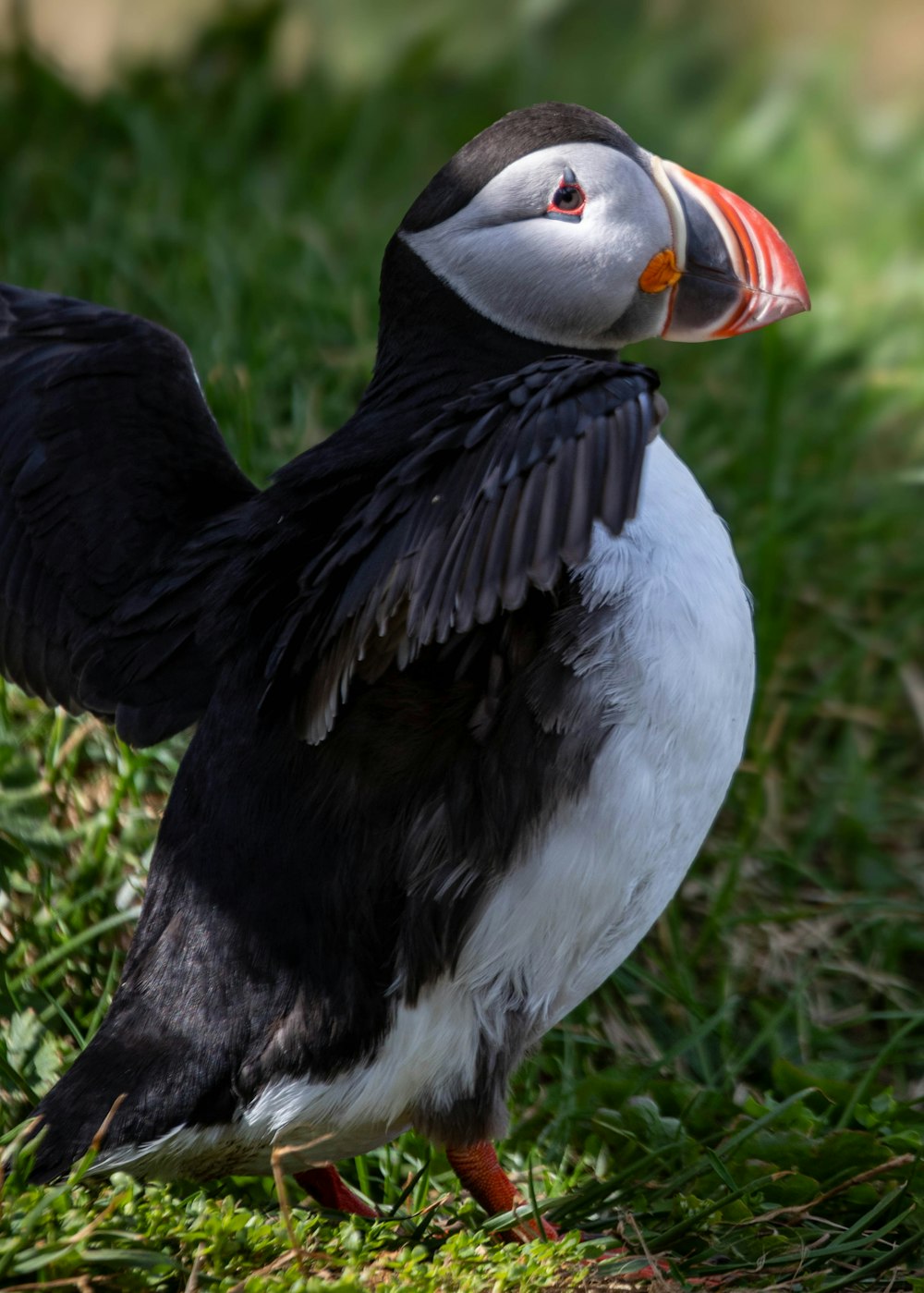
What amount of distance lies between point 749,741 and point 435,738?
1654mm

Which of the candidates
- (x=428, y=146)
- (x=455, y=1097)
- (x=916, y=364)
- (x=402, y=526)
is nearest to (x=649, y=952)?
(x=455, y=1097)

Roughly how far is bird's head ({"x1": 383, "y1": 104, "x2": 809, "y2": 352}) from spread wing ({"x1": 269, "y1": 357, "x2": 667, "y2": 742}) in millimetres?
455

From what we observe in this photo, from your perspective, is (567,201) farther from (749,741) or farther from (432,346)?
(749,741)

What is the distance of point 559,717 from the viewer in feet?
7.41

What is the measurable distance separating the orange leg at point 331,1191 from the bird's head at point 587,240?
138 centimetres

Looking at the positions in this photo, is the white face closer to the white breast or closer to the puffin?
the puffin

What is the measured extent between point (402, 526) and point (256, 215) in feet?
10.7

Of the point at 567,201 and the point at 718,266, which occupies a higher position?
the point at 567,201

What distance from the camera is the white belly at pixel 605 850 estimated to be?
228cm

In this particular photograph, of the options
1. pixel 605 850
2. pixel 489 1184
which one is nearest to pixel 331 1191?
pixel 489 1184

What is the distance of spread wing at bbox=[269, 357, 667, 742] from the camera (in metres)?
1.91

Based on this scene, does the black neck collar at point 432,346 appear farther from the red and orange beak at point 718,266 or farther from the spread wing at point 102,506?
the spread wing at point 102,506

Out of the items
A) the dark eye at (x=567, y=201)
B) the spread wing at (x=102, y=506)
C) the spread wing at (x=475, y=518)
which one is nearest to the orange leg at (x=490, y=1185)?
the spread wing at (x=475, y=518)

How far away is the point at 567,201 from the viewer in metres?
2.55
